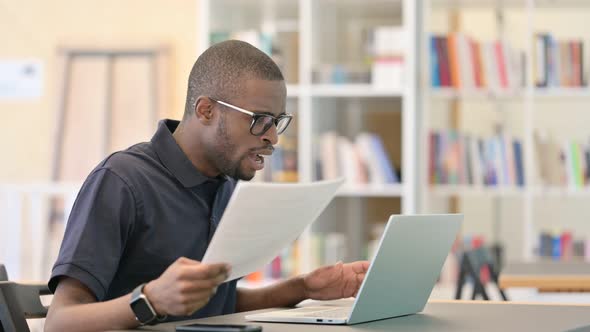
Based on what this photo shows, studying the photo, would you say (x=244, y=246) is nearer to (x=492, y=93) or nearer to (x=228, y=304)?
(x=228, y=304)

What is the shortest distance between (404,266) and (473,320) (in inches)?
6.0

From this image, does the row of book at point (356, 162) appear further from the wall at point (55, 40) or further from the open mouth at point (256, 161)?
the open mouth at point (256, 161)

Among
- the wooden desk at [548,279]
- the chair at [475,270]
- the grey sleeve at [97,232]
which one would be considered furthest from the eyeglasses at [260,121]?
the chair at [475,270]

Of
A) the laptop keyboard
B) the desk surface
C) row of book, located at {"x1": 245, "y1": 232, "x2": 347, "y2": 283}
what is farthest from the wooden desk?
row of book, located at {"x1": 245, "y1": 232, "x2": 347, "y2": 283}

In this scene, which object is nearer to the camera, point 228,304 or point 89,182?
point 89,182

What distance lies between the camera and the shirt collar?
197cm

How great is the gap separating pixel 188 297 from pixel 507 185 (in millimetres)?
3565

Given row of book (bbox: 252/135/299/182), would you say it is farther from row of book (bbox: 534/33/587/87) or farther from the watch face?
the watch face

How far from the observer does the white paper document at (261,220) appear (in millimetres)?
1446

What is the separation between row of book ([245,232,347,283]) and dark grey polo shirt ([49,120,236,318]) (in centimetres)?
270

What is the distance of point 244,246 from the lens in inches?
61.1

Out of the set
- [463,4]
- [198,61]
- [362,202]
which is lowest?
[362,202]

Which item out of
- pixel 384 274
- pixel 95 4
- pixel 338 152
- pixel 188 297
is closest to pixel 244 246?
pixel 188 297

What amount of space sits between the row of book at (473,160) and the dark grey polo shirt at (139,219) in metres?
2.85
